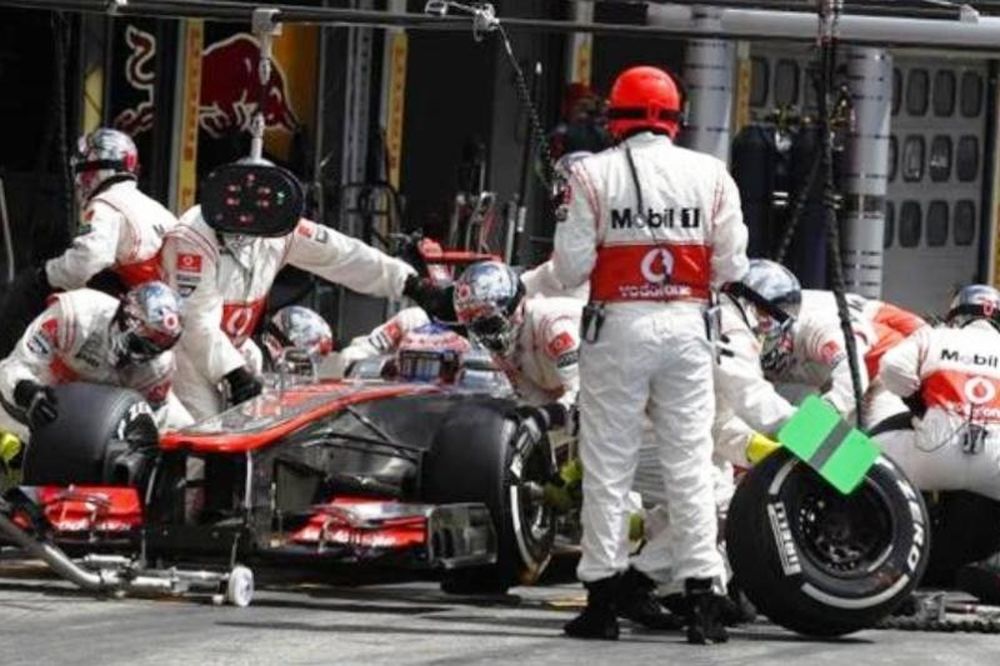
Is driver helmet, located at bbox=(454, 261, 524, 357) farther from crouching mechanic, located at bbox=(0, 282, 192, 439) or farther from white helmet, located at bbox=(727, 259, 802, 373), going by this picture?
crouching mechanic, located at bbox=(0, 282, 192, 439)

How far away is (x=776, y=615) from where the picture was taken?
505 inches

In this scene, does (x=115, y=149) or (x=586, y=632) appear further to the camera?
(x=115, y=149)

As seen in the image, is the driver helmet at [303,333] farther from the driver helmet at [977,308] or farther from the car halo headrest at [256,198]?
the driver helmet at [977,308]

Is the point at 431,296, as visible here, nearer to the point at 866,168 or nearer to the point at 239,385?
the point at 239,385

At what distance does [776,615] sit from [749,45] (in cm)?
1261

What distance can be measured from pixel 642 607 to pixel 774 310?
181cm

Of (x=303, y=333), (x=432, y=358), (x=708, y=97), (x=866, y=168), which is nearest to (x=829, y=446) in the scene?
(x=432, y=358)

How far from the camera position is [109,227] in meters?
15.6

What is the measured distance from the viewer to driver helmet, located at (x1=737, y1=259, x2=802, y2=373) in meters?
14.4

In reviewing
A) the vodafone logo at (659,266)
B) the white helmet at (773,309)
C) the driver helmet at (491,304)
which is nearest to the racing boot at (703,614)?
the vodafone logo at (659,266)

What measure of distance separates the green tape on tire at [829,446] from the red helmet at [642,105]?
3.80 feet

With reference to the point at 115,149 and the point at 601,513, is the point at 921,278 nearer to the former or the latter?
the point at 115,149

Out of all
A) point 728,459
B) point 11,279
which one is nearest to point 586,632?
point 728,459

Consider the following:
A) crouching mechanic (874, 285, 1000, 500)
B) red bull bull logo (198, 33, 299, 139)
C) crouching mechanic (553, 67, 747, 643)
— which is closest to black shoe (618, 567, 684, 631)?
crouching mechanic (553, 67, 747, 643)
